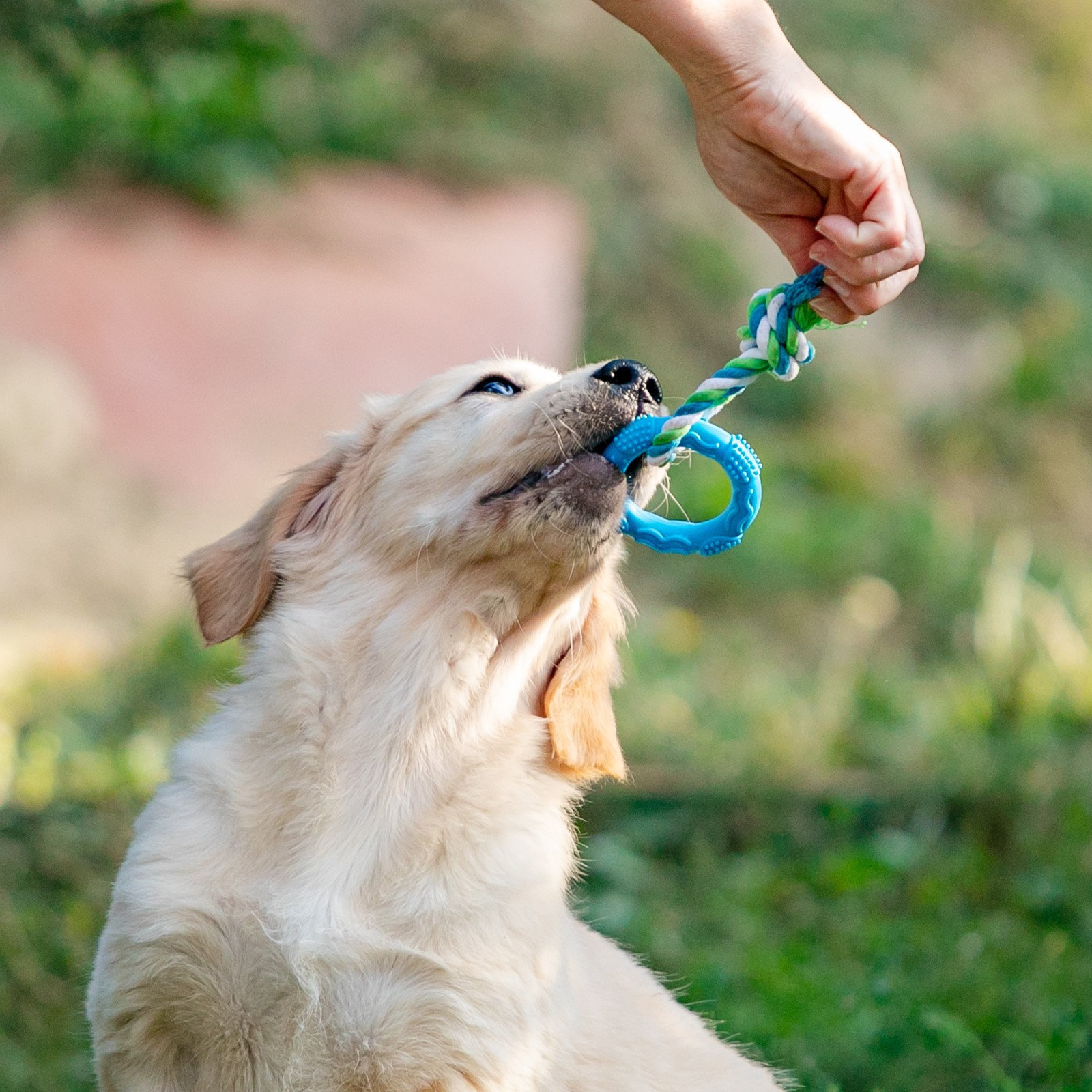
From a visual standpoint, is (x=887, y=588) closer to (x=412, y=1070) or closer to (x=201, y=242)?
(x=201, y=242)

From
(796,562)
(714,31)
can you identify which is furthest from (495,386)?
(796,562)

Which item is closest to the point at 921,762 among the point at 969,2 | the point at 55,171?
the point at 55,171

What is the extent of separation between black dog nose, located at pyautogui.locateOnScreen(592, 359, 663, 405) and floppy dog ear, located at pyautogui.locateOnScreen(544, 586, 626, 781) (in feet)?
1.75

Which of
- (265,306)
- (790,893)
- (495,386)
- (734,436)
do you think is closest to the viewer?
(734,436)

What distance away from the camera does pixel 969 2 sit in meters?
12.6

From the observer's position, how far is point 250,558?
10.1 ft

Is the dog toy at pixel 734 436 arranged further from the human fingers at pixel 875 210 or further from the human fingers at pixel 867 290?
the human fingers at pixel 875 210

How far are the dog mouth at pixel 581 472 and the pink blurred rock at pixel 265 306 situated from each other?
4.90 meters

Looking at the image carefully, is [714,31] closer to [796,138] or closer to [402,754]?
[796,138]

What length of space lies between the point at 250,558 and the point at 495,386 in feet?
2.32

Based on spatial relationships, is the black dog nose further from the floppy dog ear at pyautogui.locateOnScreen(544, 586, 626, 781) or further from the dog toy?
the floppy dog ear at pyautogui.locateOnScreen(544, 586, 626, 781)

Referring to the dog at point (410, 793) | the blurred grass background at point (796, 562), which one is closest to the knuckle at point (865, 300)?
the dog at point (410, 793)

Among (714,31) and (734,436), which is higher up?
(714,31)

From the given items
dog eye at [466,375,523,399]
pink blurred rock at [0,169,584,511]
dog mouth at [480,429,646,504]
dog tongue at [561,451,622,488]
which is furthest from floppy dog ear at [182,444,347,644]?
pink blurred rock at [0,169,584,511]
